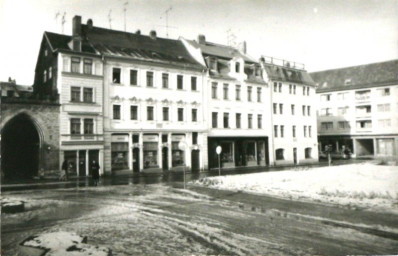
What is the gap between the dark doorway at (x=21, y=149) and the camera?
22.3m

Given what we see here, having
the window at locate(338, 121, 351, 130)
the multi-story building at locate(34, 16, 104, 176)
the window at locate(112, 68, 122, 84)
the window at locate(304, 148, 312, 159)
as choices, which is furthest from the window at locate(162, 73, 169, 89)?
the window at locate(338, 121, 351, 130)

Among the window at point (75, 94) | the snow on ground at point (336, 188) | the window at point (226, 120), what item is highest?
the window at point (75, 94)

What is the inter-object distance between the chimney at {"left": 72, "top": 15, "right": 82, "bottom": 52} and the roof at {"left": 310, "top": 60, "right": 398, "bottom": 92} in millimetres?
30752

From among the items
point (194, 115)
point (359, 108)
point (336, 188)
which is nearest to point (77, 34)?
point (194, 115)

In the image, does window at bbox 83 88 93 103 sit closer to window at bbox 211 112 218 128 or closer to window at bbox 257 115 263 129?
window at bbox 211 112 218 128

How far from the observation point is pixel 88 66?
2484cm

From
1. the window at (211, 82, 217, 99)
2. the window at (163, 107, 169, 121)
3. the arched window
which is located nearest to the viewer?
the window at (163, 107, 169, 121)

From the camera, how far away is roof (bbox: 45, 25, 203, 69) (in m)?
25.6

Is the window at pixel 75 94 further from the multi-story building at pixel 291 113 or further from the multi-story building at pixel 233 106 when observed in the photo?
the multi-story building at pixel 291 113

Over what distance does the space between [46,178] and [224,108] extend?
16783 millimetres

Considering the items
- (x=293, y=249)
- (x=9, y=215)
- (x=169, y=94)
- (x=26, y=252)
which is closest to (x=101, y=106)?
(x=169, y=94)

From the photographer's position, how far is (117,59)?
26.1 m

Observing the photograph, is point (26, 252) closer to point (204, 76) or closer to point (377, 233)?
point (377, 233)

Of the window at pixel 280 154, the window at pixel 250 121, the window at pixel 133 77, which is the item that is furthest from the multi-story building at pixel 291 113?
the window at pixel 133 77
